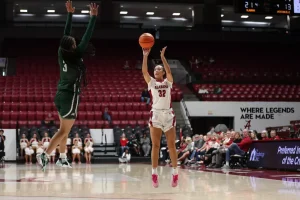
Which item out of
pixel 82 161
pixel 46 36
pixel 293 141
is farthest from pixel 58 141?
pixel 46 36

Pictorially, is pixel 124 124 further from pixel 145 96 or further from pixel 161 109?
pixel 161 109

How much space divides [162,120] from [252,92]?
19685 mm

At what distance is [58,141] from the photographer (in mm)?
6180

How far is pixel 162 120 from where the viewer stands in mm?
7668

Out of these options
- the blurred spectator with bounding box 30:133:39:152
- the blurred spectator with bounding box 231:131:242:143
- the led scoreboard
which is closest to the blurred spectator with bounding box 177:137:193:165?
the blurred spectator with bounding box 231:131:242:143

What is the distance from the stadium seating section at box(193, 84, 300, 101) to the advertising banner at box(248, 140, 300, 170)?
1039 centimetres

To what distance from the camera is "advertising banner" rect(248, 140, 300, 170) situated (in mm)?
12945

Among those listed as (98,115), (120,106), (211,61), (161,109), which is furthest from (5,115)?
(161,109)

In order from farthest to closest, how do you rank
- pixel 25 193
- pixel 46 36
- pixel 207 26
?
1. pixel 207 26
2. pixel 46 36
3. pixel 25 193

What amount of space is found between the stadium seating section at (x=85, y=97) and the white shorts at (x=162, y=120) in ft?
49.7

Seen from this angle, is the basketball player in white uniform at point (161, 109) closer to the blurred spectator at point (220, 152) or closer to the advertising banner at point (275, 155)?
the advertising banner at point (275, 155)

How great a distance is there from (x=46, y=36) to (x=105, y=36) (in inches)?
142

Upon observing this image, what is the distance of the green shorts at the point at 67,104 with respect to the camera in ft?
19.8

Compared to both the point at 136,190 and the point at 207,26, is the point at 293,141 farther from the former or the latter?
the point at 207,26
